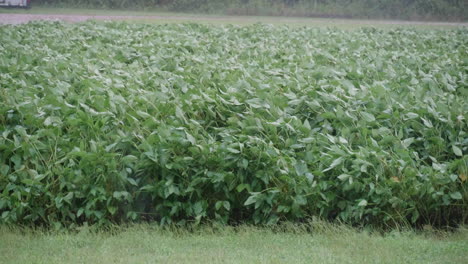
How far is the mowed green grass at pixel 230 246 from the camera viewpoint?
2.75m

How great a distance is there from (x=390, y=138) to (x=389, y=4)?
43.7ft

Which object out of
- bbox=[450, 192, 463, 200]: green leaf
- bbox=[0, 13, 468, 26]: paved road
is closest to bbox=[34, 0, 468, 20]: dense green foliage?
bbox=[0, 13, 468, 26]: paved road

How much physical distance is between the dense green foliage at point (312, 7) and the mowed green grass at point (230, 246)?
13.1m

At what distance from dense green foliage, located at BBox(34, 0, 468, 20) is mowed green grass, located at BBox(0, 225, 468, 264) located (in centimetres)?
1311

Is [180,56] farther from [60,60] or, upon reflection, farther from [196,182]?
[196,182]

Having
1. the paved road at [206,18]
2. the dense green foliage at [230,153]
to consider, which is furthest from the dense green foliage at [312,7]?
the dense green foliage at [230,153]

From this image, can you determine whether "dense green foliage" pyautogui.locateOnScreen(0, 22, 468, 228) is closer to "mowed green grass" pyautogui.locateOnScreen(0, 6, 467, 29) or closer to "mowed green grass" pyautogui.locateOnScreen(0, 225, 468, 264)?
"mowed green grass" pyautogui.locateOnScreen(0, 225, 468, 264)

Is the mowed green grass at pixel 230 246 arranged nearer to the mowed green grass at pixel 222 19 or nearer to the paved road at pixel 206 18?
the paved road at pixel 206 18

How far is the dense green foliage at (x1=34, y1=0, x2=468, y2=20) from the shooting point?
15.5 m

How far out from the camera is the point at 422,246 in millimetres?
2936

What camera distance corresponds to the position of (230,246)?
2961 mm

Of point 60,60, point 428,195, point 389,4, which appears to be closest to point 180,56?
point 60,60

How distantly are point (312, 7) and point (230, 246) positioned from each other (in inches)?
568

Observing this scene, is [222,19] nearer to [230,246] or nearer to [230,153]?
[230,153]
